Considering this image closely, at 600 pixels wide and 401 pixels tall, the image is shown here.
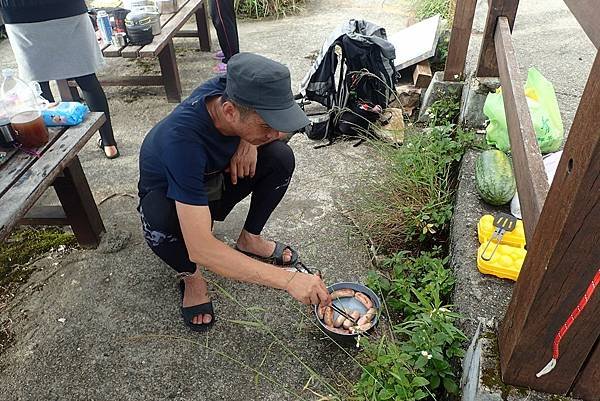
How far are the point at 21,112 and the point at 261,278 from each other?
143 centimetres

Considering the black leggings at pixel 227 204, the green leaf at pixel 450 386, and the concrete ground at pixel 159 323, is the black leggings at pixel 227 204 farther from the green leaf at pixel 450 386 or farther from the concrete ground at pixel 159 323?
the green leaf at pixel 450 386

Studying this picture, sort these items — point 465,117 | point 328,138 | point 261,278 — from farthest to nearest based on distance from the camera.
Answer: point 328,138, point 465,117, point 261,278

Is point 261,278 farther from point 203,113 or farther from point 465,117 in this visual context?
point 465,117

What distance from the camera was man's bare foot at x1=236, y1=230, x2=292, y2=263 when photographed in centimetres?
260

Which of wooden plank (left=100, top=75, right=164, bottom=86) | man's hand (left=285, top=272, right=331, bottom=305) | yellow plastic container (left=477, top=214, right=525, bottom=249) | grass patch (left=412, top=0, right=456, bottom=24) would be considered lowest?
wooden plank (left=100, top=75, right=164, bottom=86)

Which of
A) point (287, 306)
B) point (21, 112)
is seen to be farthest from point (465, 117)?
point (21, 112)

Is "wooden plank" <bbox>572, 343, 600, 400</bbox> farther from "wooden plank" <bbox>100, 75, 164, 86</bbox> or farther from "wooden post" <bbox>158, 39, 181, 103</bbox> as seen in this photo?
"wooden plank" <bbox>100, 75, 164, 86</bbox>

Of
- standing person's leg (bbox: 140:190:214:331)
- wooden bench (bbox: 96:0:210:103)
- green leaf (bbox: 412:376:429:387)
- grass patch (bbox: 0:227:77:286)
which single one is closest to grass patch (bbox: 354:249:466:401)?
green leaf (bbox: 412:376:429:387)

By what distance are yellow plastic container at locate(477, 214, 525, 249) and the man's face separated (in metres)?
1.08

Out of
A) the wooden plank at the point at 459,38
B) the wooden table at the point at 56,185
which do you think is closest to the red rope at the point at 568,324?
the wooden table at the point at 56,185

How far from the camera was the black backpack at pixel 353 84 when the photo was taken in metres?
3.56

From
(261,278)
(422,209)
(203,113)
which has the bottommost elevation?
(422,209)

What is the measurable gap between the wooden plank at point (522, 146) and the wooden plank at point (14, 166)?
2.01 meters

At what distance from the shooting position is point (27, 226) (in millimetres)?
2889
